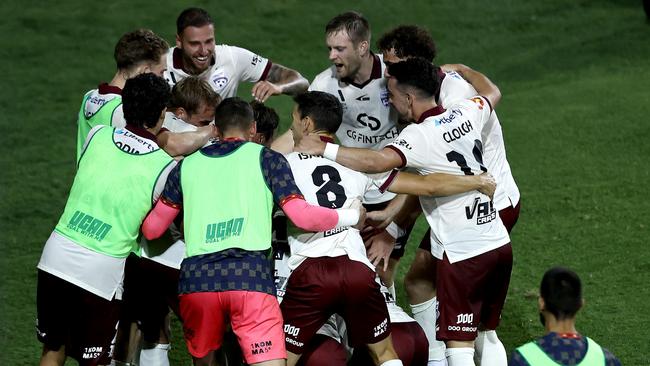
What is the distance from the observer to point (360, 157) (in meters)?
6.06

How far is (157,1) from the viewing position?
1748 centimetres

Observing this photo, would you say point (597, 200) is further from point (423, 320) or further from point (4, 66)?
point (4, 66)

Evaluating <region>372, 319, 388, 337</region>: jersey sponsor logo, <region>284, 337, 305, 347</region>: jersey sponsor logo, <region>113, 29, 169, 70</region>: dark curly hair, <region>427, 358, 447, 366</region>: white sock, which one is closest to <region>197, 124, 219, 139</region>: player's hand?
<region>113, 29, 169, 70</region>: dark curly hair

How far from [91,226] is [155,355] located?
1.26 meters

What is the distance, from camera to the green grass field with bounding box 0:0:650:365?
27.6 feet

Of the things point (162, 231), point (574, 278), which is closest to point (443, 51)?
point (162, 231)

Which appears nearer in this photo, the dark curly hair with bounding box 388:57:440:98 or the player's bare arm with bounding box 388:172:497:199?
the player's bare arm with bounding box 388:172:497:199

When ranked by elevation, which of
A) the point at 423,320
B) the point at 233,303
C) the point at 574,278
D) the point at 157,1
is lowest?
the point at 423,320

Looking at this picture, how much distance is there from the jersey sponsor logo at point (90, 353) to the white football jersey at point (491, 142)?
2723 millimetres

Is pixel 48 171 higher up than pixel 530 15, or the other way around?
pixel 530 15

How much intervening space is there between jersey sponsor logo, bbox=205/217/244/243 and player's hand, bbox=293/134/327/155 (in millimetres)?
794

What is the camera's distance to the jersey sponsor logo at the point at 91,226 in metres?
5.80

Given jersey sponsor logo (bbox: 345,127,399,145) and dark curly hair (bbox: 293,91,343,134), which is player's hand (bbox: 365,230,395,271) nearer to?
jersey sponsor logo (bbox: 345,127,399,145)

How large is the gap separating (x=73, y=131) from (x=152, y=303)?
7096 millimetres
